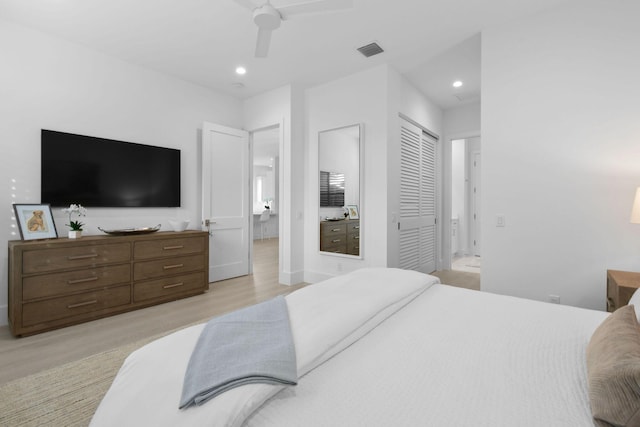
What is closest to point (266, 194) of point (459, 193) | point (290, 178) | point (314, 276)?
point (459, 193)

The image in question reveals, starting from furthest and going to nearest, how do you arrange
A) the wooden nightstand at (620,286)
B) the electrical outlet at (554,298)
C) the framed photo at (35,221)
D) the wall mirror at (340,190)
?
the wall mirror at (340,190) → the framed photo at (35,221) → the electrical outlet at (554,298) → the wooden nightstand at (620,286)

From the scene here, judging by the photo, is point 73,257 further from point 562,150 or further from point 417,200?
point 562,150

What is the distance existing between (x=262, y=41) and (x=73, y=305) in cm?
285

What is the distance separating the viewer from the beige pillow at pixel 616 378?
0.67m

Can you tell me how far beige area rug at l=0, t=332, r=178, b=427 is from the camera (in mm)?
1499

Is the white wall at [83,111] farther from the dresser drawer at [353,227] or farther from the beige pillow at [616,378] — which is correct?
the beige pillow at [616,378]

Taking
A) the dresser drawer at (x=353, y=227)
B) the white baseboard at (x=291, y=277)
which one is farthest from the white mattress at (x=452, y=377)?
the white baseboard at (x=291, y=277)

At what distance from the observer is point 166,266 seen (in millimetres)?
3342

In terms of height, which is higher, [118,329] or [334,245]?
[334,245]

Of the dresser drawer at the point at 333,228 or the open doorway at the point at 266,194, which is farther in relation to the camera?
the open doorway at the point at 266,194

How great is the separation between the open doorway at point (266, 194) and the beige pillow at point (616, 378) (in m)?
5.95

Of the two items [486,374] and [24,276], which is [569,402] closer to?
[486,374]

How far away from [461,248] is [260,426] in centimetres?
656

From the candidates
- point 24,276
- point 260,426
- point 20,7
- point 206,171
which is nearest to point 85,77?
point 20,7
